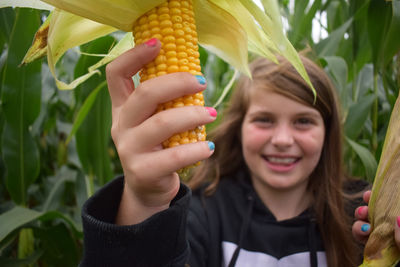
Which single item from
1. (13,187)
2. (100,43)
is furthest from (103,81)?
(13,187)

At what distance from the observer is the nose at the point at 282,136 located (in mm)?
1095

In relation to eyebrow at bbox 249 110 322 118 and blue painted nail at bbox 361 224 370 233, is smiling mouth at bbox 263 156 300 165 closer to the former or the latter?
eyebrow at bbox 249 110 322 118

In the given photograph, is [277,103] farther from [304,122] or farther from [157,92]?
[157,92]

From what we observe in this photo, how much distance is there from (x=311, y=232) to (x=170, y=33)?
0.92 metres

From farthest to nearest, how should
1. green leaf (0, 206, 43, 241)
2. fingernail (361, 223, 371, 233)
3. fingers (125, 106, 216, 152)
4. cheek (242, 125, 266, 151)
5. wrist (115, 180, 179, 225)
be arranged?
cheek (242, 125, 266, 151) < green leaf (0, 206, 43, 241) < fingernail (361, 223, 371, 233) < wrist (115, 180, 179, 225) < fingers (125, 106, 216, 152)

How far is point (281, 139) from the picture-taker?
109 cm

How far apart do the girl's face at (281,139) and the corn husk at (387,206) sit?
51 cm

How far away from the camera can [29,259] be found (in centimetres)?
96

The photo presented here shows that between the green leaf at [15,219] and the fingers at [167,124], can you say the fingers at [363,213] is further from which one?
the green leaf at [15,219]

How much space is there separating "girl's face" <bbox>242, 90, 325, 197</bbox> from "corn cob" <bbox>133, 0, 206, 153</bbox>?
27.8 inches

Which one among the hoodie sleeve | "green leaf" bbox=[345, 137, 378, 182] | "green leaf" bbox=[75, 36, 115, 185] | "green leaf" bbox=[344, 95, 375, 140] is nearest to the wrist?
the hoodie sleeve

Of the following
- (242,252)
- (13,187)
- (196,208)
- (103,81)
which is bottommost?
(242,252)

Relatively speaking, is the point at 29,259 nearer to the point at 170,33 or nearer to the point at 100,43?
the point at 100,43

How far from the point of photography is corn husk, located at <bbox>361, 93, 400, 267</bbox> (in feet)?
1.83
